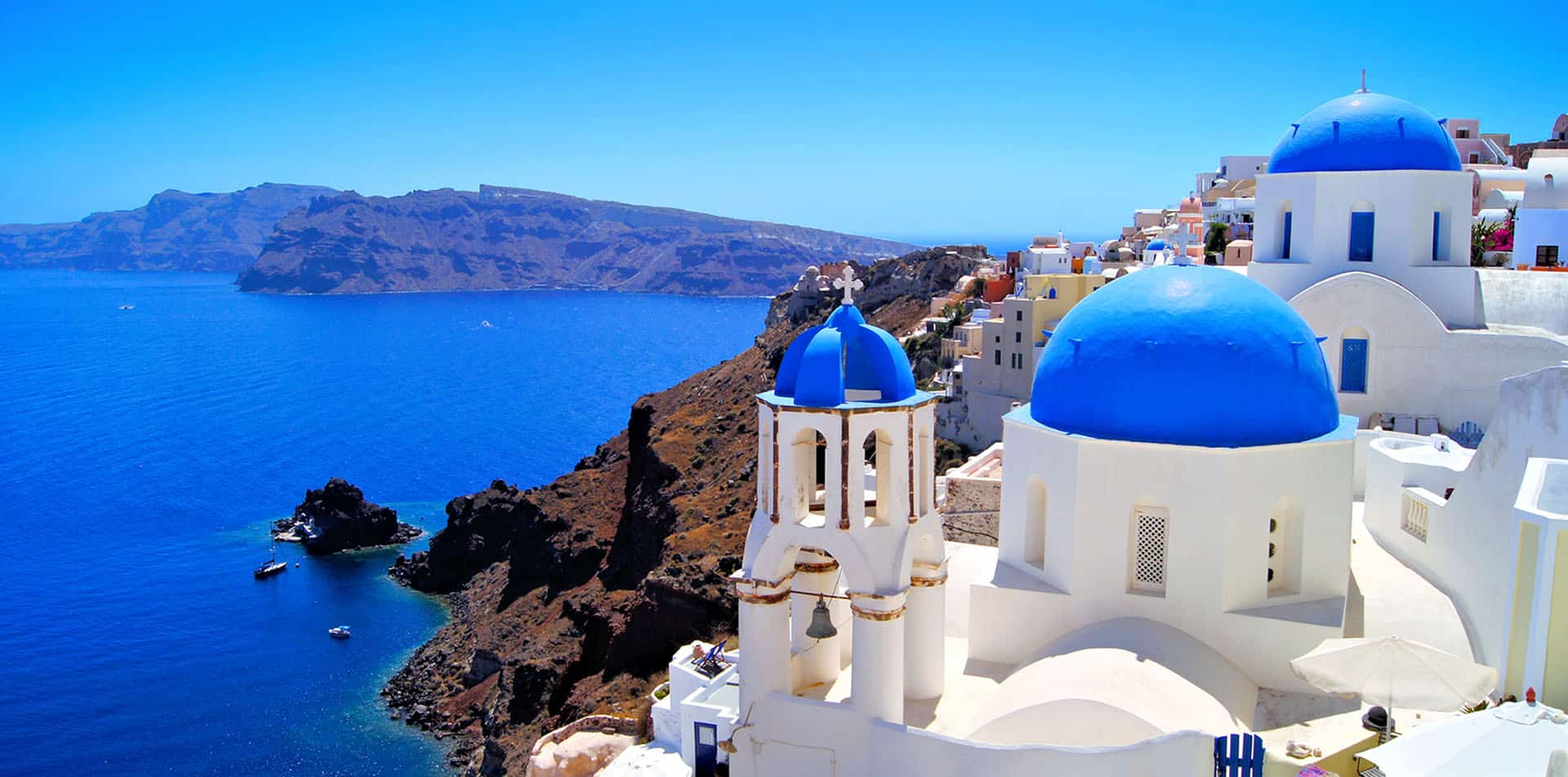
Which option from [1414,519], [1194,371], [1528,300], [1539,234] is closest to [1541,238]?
[1539,234]

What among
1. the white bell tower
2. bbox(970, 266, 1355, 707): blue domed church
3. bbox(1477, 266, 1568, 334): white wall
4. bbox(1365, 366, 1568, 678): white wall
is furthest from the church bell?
bbox(1477, 266, 1568, 334): white wall

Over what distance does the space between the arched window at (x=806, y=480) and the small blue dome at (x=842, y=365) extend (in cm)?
43

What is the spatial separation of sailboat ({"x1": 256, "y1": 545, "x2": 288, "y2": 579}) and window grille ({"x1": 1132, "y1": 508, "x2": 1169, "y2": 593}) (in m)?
48.3

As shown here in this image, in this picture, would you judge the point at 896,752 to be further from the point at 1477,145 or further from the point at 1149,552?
the point at 1477,145

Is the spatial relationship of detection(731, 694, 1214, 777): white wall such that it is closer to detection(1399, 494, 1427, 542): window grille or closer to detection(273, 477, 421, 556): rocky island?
detection(1399, 494, 1427, 542): window grille

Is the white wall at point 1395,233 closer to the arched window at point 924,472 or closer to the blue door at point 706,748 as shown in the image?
the arched window at point 924,472

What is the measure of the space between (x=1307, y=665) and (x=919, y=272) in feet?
184

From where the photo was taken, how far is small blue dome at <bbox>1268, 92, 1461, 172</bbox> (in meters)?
18.3

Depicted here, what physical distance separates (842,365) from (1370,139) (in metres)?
12.5

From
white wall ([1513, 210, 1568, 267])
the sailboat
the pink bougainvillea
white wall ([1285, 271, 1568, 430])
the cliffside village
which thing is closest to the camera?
the cliffside village

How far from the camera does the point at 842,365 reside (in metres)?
10.4

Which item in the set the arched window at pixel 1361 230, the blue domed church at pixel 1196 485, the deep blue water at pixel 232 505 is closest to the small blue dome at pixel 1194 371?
the blue domed church at pixel 1196 485

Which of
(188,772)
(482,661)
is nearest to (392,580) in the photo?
(482,661)

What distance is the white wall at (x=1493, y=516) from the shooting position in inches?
430
